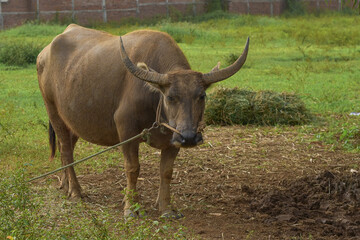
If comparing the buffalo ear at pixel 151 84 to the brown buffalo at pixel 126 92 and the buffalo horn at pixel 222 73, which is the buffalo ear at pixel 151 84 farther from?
the buffalo horn at pixel 222 73

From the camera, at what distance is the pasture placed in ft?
15.1

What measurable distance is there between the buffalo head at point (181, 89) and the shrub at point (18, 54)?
33.2 ft

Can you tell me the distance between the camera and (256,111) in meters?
8.75

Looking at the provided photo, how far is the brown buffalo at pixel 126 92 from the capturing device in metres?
5.02

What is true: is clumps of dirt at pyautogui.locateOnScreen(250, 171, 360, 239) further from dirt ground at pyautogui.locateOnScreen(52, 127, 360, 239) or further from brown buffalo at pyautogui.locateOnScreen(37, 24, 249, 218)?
brown buffalo at pyautogui.locateOnScreen(37, 24, 249, 218)

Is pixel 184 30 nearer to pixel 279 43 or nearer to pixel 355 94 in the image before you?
pixel 279 43

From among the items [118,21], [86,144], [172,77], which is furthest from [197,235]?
[118,21]

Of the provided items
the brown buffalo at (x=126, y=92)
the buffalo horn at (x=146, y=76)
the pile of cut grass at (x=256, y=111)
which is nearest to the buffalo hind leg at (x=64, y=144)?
the brown buffalo at (x=126, y=92)

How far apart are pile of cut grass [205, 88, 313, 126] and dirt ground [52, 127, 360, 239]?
A: 490mm

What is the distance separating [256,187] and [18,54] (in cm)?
981

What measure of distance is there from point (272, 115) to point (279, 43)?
379 inches

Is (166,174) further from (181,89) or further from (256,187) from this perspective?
(256,187)

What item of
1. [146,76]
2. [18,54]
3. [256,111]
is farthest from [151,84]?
[18,54]

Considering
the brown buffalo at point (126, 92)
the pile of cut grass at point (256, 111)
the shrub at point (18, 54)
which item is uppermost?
the brown buffalo at point (126, 92)
